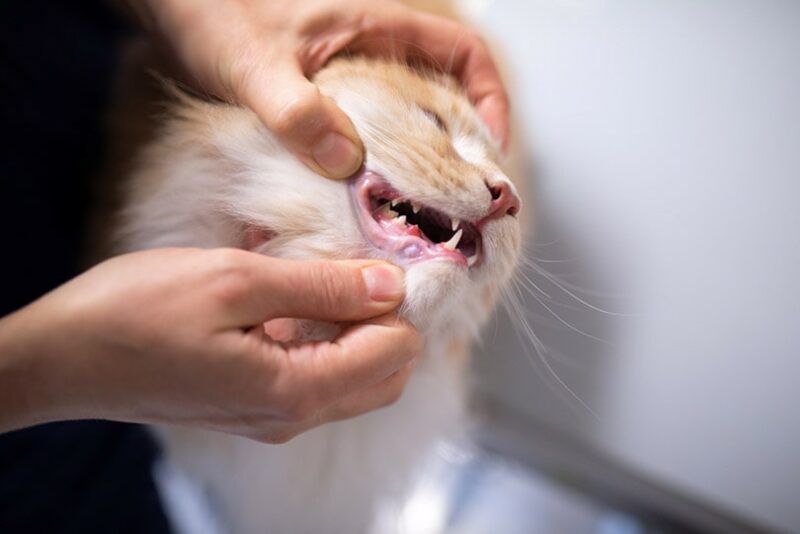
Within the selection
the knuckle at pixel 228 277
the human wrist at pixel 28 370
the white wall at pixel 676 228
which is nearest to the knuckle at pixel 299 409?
the knuckle at pixel 228 277

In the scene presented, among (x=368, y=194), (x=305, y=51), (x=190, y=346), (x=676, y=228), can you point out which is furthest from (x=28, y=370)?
(x=676, y=228)

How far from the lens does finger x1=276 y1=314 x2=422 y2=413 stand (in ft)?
1.78

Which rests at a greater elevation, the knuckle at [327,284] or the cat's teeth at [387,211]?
the cat's teeth at [387,211]

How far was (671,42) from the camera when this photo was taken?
1119 mm

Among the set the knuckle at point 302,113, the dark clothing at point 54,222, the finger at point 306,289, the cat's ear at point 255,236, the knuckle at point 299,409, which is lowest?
the dark clothing at point 54,222

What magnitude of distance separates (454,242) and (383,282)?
0.36 ft

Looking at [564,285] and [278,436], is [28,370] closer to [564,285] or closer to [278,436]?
[278,436]

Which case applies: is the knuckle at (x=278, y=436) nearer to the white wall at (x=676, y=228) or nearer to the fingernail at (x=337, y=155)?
the fingernail at (x=337, y=155)

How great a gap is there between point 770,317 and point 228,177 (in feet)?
2.99

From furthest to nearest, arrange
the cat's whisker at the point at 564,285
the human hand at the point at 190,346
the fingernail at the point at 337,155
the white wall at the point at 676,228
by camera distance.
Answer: the white wall at the point at 676,228 < the cat's whisker at the point at 564,285 < the fingernail at the point at 337,155 < the human hand at the point at 190,346

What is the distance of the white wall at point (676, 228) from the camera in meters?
1.02

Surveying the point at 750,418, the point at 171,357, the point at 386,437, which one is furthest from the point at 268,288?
the point at 750,418

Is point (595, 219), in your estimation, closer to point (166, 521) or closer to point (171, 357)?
point (171, 357)

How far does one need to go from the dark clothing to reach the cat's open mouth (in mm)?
606
